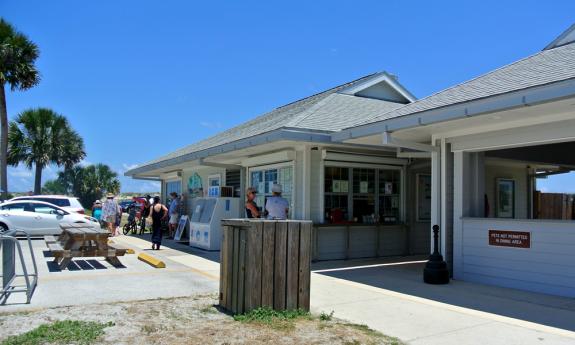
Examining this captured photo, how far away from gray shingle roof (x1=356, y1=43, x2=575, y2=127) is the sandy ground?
4317 millimetres

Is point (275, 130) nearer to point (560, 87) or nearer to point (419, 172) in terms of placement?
point (419, 172)

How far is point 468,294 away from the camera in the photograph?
7.91 metres

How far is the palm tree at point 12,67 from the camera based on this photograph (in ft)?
78.5

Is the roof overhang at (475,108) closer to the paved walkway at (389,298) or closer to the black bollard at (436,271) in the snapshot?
the black bollard at (436,271)

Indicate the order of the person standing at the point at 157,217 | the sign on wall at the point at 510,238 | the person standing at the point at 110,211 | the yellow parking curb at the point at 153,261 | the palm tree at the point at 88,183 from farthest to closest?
the palm tree at the point at 88,183 → the person standing at the point at 110,211 → the person standing at the point at 157,217 → the yellow parking curb at the point at 153,261 → the sign on wall at the point at 510,238

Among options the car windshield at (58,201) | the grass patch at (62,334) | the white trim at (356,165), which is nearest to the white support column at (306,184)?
the white trim at (356,165)

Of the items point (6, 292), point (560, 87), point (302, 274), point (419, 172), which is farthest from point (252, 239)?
point (419, 172)

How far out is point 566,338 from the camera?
5.39 meters

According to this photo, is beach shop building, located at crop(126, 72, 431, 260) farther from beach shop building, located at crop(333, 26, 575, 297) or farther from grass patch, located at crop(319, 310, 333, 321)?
grass patch, located at crop(319, 310, 333, 321)

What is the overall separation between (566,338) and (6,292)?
7.09 m

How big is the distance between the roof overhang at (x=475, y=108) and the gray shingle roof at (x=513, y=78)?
164 mm

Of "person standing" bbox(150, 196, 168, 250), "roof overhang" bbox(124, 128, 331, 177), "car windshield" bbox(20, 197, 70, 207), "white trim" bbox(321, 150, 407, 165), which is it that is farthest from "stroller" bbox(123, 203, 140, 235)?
"white trim" bbox(321, 150, 407, 165)

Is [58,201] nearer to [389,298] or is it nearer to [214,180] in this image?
[214,180]

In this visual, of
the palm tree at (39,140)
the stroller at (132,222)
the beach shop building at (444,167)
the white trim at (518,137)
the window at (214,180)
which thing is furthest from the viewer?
the palm tree at (39,140)
